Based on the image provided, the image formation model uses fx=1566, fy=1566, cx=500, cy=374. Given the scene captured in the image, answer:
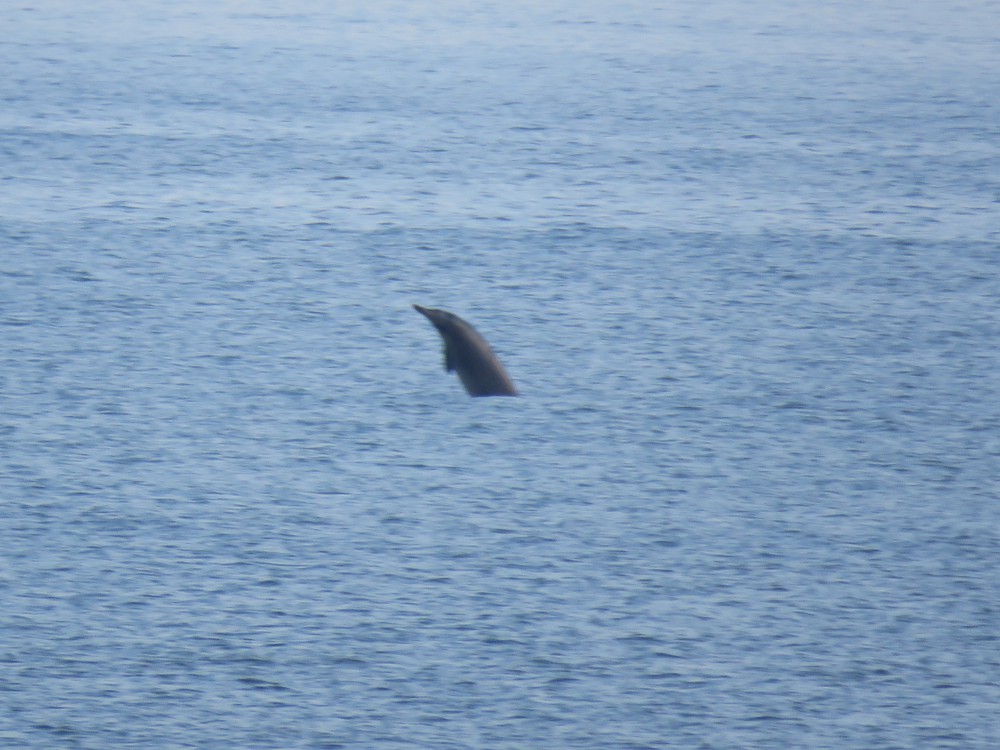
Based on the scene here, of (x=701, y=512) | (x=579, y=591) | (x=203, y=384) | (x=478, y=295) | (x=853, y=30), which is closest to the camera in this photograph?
(x=579, y=591)

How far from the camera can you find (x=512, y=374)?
124 inches

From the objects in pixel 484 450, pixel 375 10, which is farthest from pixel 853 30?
pixel 484 450

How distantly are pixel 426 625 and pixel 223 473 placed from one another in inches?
23.6

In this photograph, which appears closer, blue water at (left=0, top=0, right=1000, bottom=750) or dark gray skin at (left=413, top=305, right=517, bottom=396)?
blue water at (left=0, top=0, right=1000, bottom=750)

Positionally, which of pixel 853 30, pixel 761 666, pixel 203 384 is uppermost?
pixel 853 30

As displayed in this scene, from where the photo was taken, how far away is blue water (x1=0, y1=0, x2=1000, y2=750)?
7.43 feet

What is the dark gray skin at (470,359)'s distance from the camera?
3.10 metres

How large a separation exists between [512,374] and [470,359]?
91 millimetres

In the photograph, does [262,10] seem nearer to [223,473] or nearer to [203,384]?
[203,384]

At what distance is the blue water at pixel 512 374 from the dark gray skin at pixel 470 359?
4 cm

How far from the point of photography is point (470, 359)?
3.13 m

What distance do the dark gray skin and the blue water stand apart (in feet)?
0.13

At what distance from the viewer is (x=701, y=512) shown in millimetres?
2691

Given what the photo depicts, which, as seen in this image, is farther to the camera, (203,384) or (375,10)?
(375,10)
